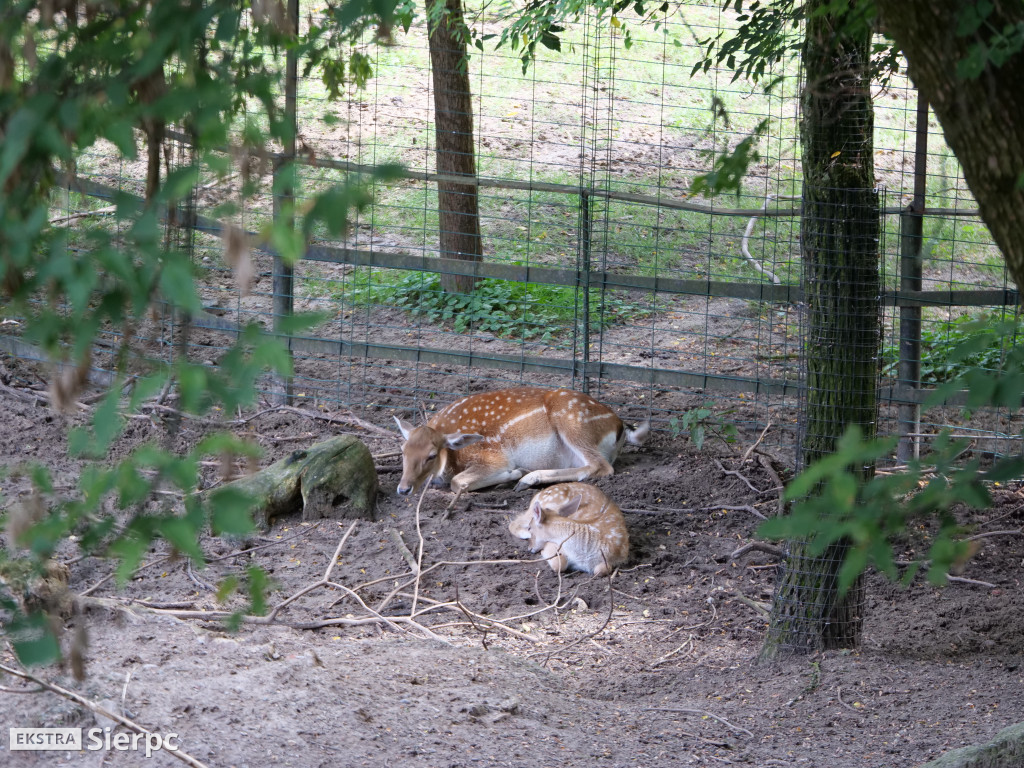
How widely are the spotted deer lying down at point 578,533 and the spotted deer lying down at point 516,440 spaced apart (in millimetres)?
844

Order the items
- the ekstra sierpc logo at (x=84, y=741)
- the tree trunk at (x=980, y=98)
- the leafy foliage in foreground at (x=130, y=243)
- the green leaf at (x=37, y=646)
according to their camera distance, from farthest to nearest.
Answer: the ekstra sierpc logo at (x=84, y=741)
the tree trunk at (x=980, y=98)
the green leaf at (x=37, y=646)
the leafy foliage in foreground at (x=130, y=243)

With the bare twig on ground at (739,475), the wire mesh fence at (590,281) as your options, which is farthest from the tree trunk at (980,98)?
the bare twig on ground at (739,475)

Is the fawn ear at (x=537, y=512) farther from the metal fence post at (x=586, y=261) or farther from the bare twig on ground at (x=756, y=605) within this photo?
the metal fence post at (x=586, y=261)

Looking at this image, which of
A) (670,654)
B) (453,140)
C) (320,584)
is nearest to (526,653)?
(670,654)

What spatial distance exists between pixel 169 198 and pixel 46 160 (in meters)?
0.41

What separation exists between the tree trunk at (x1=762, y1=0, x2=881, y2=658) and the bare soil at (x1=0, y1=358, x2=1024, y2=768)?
28 centimetres

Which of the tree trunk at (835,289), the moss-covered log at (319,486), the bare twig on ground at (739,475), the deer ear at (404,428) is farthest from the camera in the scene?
the deer ear at (404,428)

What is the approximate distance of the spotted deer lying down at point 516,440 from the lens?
6.74m

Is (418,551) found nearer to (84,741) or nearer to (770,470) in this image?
(770,470)

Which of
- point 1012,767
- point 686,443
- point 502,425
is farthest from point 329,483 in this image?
point 1012,767

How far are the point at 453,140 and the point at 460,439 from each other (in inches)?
133

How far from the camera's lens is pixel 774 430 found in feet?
23.9

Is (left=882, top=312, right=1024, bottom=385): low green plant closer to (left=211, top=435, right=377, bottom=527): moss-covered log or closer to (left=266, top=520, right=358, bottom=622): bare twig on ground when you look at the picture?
A: (left=211, top=435, right=377, bottom=527): moss-covered log

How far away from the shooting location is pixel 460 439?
6.79 m
